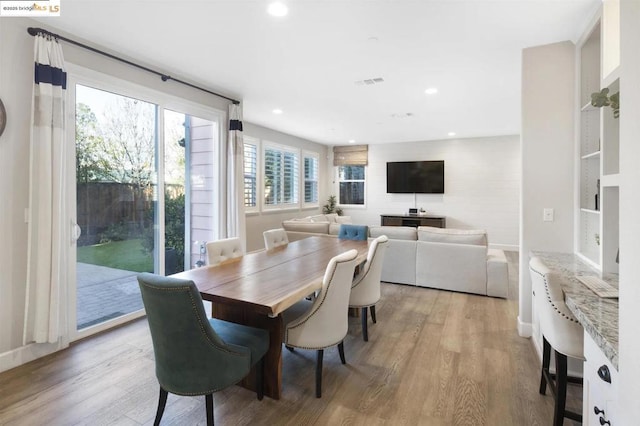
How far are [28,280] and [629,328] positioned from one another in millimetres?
3478

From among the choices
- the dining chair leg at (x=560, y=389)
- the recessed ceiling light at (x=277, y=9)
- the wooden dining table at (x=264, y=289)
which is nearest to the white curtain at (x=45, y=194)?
the wooden dining table at (x=264, y=289)

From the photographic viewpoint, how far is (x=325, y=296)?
2.05 meters

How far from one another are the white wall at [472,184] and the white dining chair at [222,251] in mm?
6199

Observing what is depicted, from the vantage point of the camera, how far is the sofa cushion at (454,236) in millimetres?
4227

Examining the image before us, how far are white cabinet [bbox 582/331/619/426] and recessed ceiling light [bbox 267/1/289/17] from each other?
261 cm

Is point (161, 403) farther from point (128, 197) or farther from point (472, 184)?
point (472, 184)

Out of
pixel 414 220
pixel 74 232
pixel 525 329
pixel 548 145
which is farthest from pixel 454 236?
pixel 74 232

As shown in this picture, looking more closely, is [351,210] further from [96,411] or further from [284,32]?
[96,411]

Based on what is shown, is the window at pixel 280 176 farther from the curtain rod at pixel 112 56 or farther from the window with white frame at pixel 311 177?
the curtain rod at pixel 112 56

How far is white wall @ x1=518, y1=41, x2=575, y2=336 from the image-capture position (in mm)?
2770

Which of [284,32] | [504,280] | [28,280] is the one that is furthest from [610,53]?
[28,280]

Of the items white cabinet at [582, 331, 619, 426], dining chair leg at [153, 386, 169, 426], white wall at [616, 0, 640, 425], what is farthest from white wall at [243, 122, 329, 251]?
white wall at [616, 0, 640, 425]

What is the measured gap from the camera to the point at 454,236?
432 cm

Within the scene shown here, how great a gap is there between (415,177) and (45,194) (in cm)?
732
